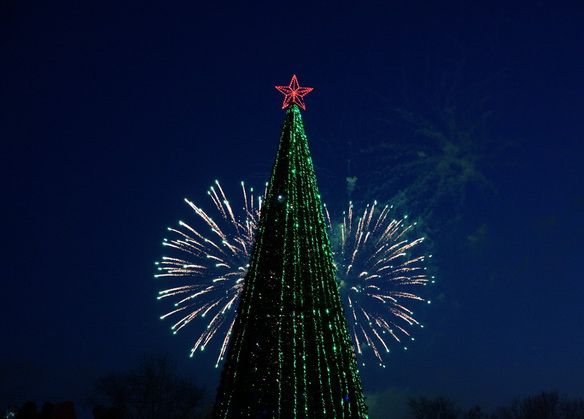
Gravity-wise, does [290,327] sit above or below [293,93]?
below

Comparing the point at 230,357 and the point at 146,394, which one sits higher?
the point at 146,394

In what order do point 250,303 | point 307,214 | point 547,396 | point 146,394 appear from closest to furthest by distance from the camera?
1. point 250,303
2. point 307,214
3. point 146,394
4. point 547,396

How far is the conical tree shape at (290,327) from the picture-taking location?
34.2 feet

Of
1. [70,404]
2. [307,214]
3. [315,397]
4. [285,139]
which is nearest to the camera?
[70,404]

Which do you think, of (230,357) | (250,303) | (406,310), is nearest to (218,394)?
(230,357)

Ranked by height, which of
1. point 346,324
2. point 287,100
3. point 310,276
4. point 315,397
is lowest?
point 315,397

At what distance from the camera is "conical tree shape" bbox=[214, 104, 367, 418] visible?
10.4m

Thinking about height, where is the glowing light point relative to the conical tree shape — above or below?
above

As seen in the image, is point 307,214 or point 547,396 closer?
point 307,214

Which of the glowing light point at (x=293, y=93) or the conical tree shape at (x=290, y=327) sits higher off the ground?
the glowing light point at (x=293, y=93)

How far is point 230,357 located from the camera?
435 inches

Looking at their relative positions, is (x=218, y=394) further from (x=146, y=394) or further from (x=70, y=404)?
(x=146, y=394)

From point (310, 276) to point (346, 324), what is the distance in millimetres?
1440

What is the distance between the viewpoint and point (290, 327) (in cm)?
1093
